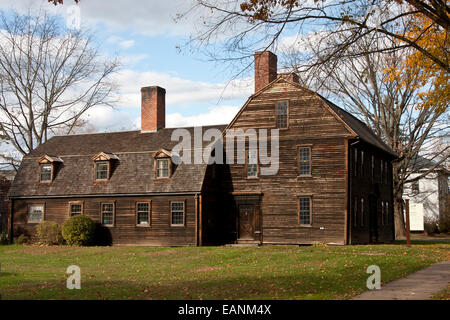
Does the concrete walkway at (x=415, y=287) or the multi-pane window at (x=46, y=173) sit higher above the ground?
the multi-pane window at (x=46, y=173)

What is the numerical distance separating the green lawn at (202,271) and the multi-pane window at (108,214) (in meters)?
3.15

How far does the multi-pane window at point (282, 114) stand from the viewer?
32625mm

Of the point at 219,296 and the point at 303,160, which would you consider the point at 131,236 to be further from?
the point at 219,296

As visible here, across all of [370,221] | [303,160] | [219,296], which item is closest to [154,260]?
[303,160]

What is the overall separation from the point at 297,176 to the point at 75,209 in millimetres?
14019

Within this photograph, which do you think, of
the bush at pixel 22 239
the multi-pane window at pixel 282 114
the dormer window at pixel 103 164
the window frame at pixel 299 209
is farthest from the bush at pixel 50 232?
the multi-pane window at pixel 282 114

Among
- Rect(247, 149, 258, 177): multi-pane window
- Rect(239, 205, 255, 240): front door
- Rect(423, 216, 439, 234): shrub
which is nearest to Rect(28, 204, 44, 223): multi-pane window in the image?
Rect(239, 205, 255, 240): front door

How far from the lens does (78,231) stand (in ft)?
110

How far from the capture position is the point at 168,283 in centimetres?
1677

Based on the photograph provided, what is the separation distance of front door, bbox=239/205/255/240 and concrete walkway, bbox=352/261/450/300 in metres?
14.7

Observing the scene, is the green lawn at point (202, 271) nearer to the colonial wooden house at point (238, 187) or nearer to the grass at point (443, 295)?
the grass at point (443, 295)

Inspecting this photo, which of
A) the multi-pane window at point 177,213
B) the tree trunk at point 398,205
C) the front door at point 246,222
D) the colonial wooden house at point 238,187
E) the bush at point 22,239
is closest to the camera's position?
the colonial wooden house at point 238,187

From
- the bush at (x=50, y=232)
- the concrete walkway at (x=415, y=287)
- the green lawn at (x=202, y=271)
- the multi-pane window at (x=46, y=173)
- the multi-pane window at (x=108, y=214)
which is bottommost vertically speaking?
the green lawn at (x=202, y=271)
